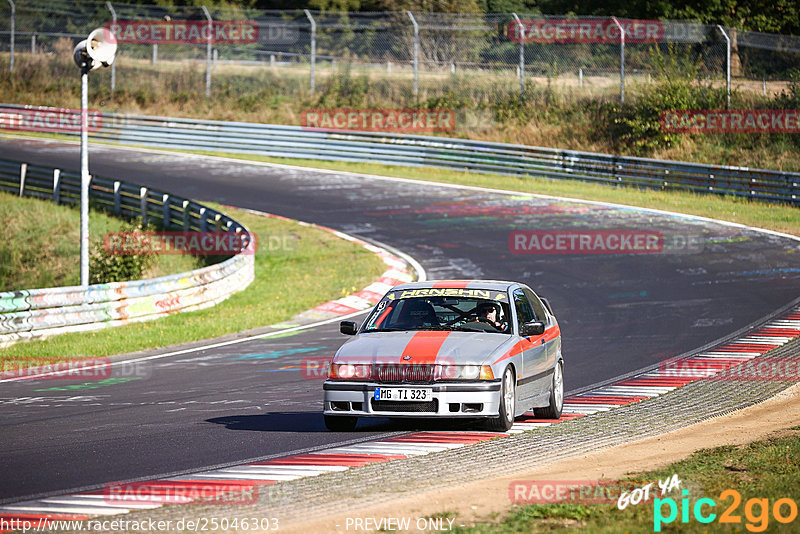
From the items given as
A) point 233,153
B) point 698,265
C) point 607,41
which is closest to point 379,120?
point 233,153

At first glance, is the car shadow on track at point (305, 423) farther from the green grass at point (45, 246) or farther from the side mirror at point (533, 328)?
the green grass at point (45, 246)

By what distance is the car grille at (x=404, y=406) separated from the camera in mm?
9289

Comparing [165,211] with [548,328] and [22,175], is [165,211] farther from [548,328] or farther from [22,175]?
[548,328]

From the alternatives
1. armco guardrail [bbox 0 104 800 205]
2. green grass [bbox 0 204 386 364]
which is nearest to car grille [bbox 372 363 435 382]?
A: green grass [bbox 0 204 386 364]

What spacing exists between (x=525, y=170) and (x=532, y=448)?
27104 millimetres

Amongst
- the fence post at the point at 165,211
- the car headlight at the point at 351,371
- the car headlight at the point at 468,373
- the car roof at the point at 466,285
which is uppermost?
the car roof at the point at 466,285

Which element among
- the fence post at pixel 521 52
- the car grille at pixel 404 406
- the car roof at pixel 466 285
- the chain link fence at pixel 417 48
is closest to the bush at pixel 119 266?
the car roof at pixel 466 285

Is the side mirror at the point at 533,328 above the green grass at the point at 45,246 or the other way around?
above

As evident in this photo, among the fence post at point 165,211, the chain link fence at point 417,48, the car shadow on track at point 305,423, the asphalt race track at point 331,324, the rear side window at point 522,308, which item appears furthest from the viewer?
the chain link fence at point 417,48

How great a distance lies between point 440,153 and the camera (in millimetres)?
37125

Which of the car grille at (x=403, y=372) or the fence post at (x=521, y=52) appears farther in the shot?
the fence post at (x=521, y=52)

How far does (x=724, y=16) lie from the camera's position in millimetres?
46406

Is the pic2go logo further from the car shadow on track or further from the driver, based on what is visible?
the driver

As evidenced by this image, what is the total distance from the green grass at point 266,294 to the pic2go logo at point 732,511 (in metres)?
10.8
